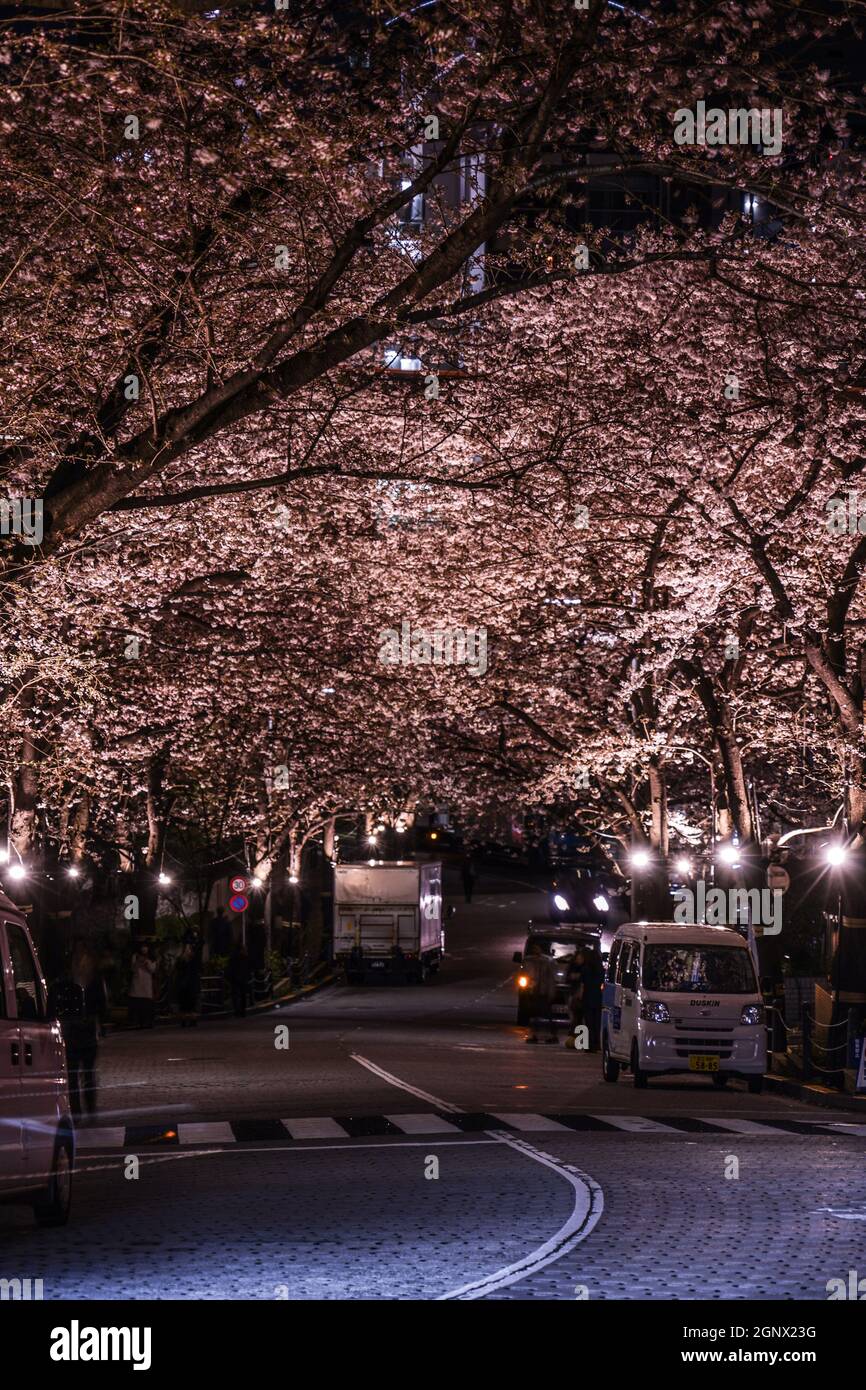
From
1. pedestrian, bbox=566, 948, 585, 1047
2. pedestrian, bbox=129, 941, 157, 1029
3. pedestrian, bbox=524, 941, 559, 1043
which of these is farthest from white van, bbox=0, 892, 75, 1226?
pedestrian, bbox=129, 941, 157, 1029

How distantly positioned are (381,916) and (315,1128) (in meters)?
38.8

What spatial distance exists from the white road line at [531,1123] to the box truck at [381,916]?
36554 mm

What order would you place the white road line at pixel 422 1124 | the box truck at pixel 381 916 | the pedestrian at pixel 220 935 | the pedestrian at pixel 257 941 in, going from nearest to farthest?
1. the white road line at pixel 422 1124
2. the pedestrian at pixel 257 941
3. the pedestrian at pixel 220 935
4. the box truck at pixel 381 916

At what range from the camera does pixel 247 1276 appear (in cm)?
944

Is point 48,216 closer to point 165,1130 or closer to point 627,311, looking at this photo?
point 165,1130

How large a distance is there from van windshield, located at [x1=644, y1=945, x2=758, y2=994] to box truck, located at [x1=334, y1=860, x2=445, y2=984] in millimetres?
31743

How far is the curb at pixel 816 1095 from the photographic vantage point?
76.4 feet

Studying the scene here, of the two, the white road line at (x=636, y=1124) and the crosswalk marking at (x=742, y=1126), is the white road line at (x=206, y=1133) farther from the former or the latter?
the crosswalk marking at (x=742, y=1126)

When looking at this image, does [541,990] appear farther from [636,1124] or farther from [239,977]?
[636,1124]

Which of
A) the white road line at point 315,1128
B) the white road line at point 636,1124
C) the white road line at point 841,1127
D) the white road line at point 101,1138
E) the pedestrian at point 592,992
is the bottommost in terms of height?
the white road line at point 841,1127

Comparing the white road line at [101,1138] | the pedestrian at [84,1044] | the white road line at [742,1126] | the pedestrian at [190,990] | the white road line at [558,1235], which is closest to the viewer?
the white road line at [558,1235]

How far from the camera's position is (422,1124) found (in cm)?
1891

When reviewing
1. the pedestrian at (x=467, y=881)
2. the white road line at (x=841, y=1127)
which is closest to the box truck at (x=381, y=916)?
the white road line at (x=841, y=1127)

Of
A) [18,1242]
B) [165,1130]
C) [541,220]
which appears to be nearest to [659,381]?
[541,220]
